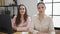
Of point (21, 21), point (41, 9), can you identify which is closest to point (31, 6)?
point (21, 21)

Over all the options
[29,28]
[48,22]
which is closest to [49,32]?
[48,22]

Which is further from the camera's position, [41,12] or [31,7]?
[31,7]

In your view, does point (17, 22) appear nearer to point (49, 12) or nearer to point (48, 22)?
point (48, 22)

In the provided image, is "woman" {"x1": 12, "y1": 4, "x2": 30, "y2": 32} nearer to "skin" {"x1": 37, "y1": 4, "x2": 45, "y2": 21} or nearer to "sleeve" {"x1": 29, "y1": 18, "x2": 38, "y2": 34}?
"sleeve" {"x1": 29, "y1": 18, "x2": 38, "y2": 34}

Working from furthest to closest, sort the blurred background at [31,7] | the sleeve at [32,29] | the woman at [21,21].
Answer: the blurred background at [31,7], the woman at [21,21], the sleeve at [32,29]

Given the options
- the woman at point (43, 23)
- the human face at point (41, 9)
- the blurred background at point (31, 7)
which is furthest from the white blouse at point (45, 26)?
the blurred background at point (31, 7)

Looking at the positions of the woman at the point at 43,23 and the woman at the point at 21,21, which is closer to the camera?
the woman at the point at 43,23

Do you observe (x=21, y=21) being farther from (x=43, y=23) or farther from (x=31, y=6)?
(x=31, y=6)

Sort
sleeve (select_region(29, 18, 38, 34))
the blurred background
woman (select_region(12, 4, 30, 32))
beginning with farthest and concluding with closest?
1. the blurred background
2. woman (select_region(12, 4, 30, 32))
3. sleeve (select_region(29, 18, 38, 34))

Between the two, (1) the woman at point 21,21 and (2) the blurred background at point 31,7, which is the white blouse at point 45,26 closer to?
(1) the woman at point 21,21

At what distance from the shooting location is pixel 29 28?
2.55 metres

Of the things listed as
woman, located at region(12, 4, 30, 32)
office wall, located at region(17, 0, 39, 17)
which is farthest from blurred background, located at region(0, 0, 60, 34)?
woman, located at region(12, 4, 30, 32)

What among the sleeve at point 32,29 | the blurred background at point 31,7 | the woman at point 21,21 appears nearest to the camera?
the sleeve at point 32,29

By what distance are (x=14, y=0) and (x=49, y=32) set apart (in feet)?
5.57
